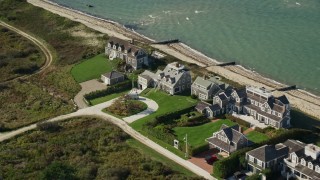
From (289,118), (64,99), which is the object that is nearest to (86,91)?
(64,99)

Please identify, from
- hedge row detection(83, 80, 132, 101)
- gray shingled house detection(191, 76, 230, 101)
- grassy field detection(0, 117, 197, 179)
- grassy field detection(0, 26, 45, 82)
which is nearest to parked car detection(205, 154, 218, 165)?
grassy field detection(0, 117, 197, 179)

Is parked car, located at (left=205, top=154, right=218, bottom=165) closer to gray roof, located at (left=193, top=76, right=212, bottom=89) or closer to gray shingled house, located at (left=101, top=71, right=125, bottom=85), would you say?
gray roof, located at (left=193, top=76, right=212, bottom=89)

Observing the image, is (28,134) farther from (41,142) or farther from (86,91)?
(86,91)

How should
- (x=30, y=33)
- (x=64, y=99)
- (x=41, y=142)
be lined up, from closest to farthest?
(x=41, y=142), (x=64, y=99), (x=30, y=33)

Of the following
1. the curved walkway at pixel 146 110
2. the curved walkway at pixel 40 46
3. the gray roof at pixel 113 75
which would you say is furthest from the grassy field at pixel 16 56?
the curved walkway at pixel 146 110

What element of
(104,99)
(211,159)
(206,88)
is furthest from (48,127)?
(206,88)

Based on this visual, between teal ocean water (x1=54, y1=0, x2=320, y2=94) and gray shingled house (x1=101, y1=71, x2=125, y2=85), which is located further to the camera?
teal ocean water (x1=54, y1=0, x2=320, y2=94)

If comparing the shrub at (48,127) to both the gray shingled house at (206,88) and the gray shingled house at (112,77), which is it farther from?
the gray shingled house at (206,88)
